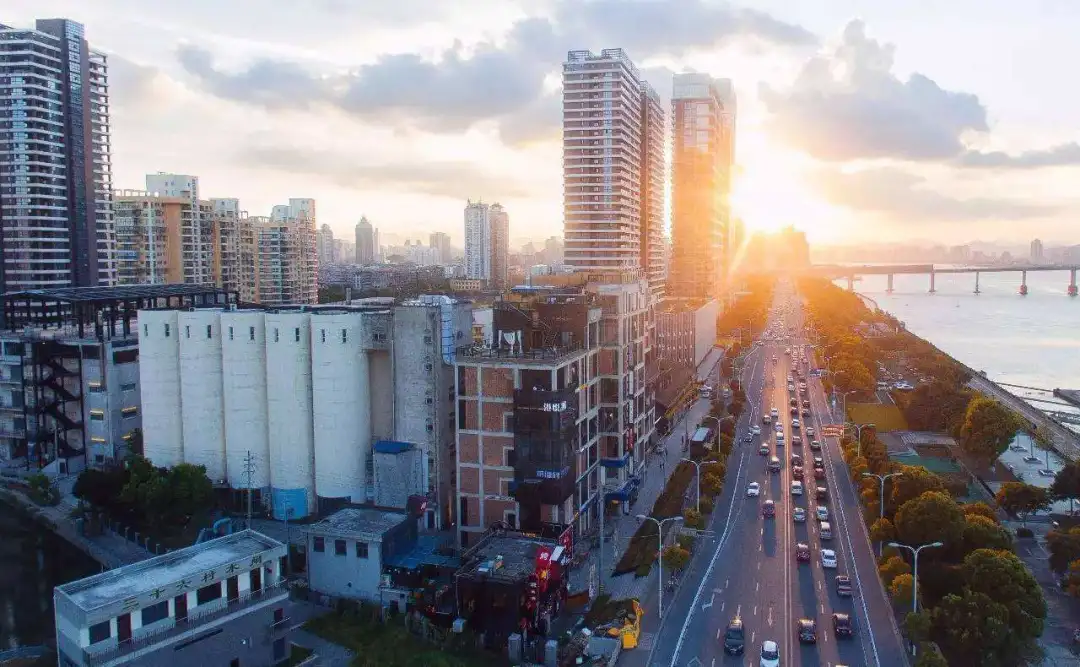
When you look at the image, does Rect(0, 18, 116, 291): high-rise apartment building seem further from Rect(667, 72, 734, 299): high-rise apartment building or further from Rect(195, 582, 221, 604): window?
Rect(667, 72, 734, 299): high-rise apartment building

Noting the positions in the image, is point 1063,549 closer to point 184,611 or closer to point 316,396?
point 184,611

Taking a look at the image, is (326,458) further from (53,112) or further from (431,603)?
(53,112)

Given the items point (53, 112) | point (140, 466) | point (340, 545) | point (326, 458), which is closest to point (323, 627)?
point (340, 545)

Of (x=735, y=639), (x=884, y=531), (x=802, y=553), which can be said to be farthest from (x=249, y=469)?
(x=884, y=531)

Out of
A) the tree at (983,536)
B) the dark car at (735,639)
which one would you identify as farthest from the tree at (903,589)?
the dark car at (735,639)

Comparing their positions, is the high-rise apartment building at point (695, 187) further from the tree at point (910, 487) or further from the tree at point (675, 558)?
the tree at point (675, 558)
